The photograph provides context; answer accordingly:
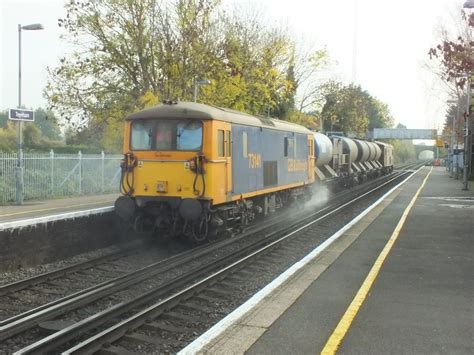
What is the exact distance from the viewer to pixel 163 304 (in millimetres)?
7211

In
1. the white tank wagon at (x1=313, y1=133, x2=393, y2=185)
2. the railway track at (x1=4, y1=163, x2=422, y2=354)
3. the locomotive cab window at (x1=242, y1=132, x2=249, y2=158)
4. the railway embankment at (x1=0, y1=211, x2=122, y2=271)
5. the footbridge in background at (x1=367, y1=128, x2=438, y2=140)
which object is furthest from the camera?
the footbridge in background at (x1=367, y1=128, x2=438, y2=140)

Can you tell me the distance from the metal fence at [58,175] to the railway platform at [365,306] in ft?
51.3

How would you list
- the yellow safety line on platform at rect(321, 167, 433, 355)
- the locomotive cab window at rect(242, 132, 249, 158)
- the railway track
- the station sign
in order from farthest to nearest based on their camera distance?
the station sign < the locomotive cab window at rect(242, 132, 249, 158) < the railway track < the yellow safety line on platform at rect(321, 167, 433, 355)

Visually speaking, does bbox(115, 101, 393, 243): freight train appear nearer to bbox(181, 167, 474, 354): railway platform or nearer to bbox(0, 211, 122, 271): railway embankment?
bbox(0, 211, 122, 271): railway embankment

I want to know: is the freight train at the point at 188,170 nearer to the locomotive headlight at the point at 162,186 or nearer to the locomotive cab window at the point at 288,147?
the locomotive headlight at the point at 162,186

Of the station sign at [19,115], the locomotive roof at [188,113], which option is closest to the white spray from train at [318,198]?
the locomotive roof at [188,113]

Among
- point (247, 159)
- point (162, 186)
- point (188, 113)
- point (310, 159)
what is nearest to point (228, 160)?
point (247, 159)

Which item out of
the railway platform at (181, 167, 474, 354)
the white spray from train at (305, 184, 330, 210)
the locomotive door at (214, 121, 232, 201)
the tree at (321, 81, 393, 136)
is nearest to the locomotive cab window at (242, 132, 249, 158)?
the locomotive door at (214, 121, 232, 201)

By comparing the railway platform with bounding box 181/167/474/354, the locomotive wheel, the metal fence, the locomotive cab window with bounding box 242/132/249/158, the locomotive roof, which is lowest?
the railway platform with bounding box 181/167/474/354

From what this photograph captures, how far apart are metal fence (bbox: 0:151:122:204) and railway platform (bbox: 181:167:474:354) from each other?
15.6 m

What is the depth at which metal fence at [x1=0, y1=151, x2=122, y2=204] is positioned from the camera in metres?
22.2

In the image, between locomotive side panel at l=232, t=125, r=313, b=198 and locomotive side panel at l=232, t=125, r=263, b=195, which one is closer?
locomotive side panel at l=232, t=125, r=263, b=195

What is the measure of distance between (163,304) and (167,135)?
5.30m

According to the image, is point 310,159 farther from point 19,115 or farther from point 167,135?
point 19,115
